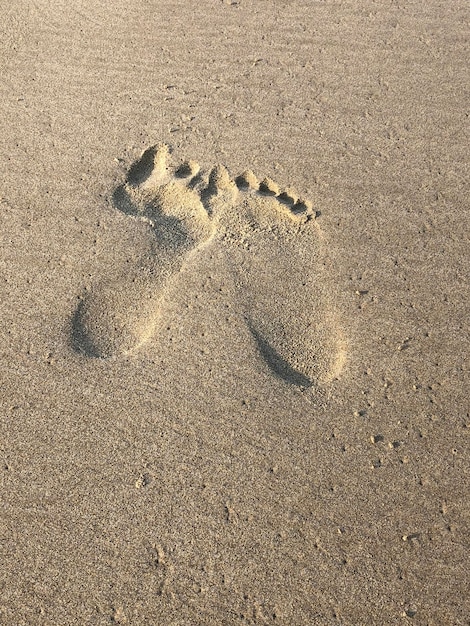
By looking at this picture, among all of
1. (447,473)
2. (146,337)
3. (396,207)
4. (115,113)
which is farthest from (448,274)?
(115,113)

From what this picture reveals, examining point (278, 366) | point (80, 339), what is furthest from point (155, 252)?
point (278, 366)

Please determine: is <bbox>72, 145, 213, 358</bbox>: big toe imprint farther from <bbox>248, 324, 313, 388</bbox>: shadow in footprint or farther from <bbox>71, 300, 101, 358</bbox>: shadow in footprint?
<bbox>248, 324, 313, 388</bbox>: shadow in footprint

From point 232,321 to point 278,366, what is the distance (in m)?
0.24

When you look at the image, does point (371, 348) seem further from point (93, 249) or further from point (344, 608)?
point (93, 249)

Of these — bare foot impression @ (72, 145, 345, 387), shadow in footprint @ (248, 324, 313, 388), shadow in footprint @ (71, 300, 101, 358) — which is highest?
bare foot impression @ (72, 145, 345, 387)

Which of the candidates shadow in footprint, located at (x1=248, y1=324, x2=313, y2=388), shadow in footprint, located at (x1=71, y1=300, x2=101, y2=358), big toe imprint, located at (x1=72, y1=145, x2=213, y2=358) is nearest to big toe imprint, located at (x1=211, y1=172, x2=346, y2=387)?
shadow in footprint, located at (x1=248, y1=324, x2=313, y2=388)

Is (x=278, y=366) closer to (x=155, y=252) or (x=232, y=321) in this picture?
(x=232, y=321)

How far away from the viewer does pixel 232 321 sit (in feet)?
6.88

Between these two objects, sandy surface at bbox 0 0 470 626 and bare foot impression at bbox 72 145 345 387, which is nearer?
sandy surface at bbox 0 0 470 626

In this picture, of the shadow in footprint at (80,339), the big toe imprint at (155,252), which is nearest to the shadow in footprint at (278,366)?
the big toe imprint at (155,252)

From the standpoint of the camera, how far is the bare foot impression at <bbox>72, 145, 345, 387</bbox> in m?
2.04

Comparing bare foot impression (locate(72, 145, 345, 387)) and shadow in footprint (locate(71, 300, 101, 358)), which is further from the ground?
bare foot impression (locate(72, 145, 345, 387))

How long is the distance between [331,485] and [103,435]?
74 cm

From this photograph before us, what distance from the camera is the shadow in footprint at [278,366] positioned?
1.99 meters
